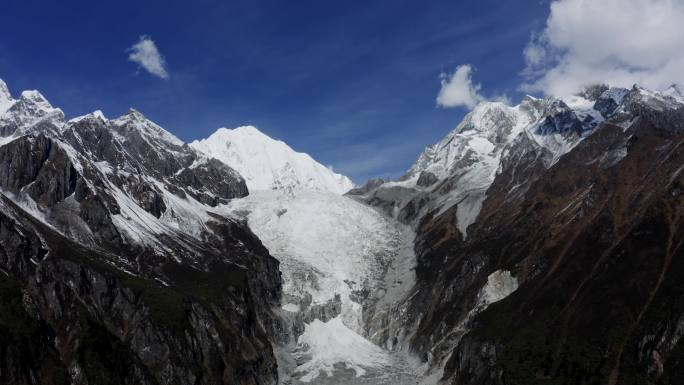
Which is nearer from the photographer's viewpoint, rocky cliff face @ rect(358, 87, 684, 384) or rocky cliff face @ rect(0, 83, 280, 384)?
rocky cliff face @ rect(358, 87, 684, 384)

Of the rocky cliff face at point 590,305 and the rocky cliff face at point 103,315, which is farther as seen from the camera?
the rocky cliff face at point 103,315

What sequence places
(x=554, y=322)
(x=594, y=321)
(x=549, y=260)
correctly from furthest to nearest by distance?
(x=549, y=260) < (x=554, y=322) < (x=594, y=321)

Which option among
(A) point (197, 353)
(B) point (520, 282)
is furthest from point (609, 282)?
(A) point (197, 353)

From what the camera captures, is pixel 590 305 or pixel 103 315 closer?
pixel 590 305

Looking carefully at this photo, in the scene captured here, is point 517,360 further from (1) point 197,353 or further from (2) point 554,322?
(1) point 197,353

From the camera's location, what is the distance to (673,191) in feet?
547

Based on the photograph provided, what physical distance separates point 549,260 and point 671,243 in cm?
3887

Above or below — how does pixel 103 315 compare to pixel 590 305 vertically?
above

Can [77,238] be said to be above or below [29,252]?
above

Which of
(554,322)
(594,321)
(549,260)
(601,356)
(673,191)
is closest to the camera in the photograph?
(601,356)

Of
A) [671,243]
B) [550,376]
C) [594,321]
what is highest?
[671,243]

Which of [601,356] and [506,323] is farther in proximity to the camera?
[506,323]

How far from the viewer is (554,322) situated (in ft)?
505

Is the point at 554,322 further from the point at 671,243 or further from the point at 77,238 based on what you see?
the point at 77,238
